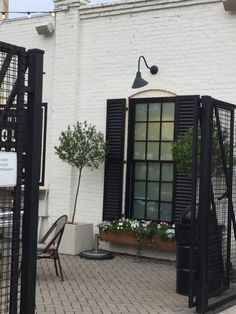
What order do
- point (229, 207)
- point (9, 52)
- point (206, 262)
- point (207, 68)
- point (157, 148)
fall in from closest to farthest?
point (9, 52), point (206, 262), point (229, 207), point (207, 68), point (157, 148)

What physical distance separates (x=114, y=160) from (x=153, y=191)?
2.99 ft

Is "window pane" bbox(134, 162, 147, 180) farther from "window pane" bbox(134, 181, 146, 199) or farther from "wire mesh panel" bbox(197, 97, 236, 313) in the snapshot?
"wire mesh panel" bbox(197, 97, 236, 313)

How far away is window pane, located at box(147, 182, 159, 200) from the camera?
987cm

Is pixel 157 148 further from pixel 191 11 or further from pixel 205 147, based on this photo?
pixel 205 147

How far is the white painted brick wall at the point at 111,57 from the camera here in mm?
9266

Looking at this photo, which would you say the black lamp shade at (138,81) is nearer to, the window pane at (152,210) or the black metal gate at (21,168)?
the window pane at (152,210)

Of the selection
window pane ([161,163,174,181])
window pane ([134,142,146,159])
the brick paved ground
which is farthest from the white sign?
window pane ([134,142,146,159])

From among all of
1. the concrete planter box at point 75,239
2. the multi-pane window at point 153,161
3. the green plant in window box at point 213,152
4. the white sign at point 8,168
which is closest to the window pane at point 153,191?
the multi-pane window at point 153,161

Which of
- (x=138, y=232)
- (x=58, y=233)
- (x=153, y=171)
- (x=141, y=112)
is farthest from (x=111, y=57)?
(x=58, y=233)

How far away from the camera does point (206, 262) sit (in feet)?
20.4

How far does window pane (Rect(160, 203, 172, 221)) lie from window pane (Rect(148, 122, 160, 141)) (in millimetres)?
1171

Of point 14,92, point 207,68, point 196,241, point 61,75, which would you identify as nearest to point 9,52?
point 14,92

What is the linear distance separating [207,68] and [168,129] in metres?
1.26

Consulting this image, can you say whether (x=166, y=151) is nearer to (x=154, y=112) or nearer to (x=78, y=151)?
(x=154, y=112)
